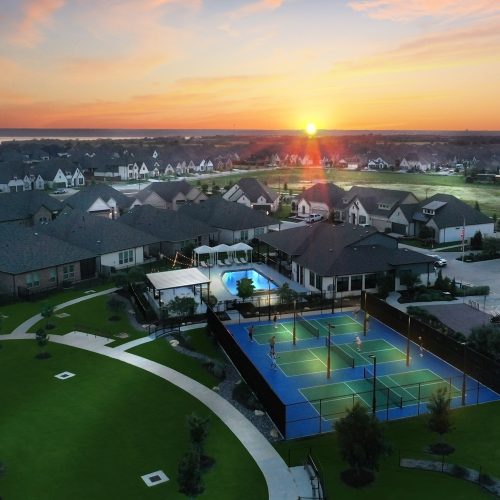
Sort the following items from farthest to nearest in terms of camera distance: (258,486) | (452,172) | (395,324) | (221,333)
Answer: (452,172) → (395,324) → (221,333) → (258,486)

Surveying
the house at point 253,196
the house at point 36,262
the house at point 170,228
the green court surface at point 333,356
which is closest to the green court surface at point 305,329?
the green court surface at point 333,356

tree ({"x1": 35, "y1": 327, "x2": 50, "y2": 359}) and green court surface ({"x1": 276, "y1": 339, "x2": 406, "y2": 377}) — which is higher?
tree ({"x1": 35, "y1": 327, "x2": 50, "y2": 359})

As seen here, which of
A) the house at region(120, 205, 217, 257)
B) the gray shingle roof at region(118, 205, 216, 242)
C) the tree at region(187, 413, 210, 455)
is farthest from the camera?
the gray shingle roof at region(118, 205, 216, 242)

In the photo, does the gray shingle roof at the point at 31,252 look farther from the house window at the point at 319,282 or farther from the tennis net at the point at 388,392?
the tennis net at the point at 388,392

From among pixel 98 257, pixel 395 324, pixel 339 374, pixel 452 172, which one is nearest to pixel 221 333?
pixel 339 374

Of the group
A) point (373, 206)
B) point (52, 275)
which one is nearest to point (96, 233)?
point (52, 275)

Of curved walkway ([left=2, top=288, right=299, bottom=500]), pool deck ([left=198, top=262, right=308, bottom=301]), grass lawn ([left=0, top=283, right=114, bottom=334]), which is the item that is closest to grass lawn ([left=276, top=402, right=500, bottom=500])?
curved walkway ([left=2, top=288, right=299, bottom=500])

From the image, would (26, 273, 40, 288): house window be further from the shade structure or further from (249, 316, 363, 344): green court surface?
(249, 316, 363, 344): green court surface

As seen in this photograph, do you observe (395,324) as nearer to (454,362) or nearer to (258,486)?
(454,362)
